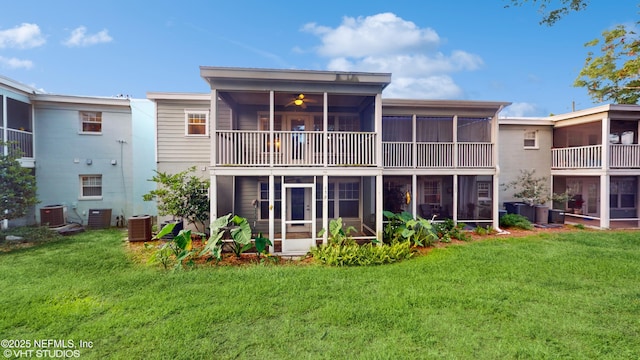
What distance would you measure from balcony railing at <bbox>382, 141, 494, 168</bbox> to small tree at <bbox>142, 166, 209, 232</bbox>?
752 centimetres

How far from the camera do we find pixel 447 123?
12664 mm

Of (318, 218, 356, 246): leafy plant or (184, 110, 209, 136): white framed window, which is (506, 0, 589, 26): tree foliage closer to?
(318, 218, 356, 246): leafy plant

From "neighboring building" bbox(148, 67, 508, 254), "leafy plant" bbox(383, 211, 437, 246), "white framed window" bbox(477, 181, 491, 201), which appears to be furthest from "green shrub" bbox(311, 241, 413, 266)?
"white framed window" bbox(477, 181, 491, 201)

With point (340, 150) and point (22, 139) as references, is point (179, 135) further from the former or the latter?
point (340, 150)

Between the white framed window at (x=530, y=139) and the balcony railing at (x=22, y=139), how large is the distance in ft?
73.0

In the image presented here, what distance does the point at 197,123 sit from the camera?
11203mm

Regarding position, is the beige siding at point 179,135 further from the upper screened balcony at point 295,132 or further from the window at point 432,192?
the window at point 432,192

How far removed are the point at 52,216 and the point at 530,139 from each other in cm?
2190

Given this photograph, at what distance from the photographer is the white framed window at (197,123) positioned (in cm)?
1116

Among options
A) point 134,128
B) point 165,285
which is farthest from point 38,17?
point 165,285

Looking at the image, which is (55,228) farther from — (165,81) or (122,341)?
(122,341)

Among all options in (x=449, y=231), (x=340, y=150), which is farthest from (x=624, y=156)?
(x=340, y=150)

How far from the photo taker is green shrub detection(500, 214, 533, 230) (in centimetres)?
1166

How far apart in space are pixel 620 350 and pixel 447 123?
10.2m
